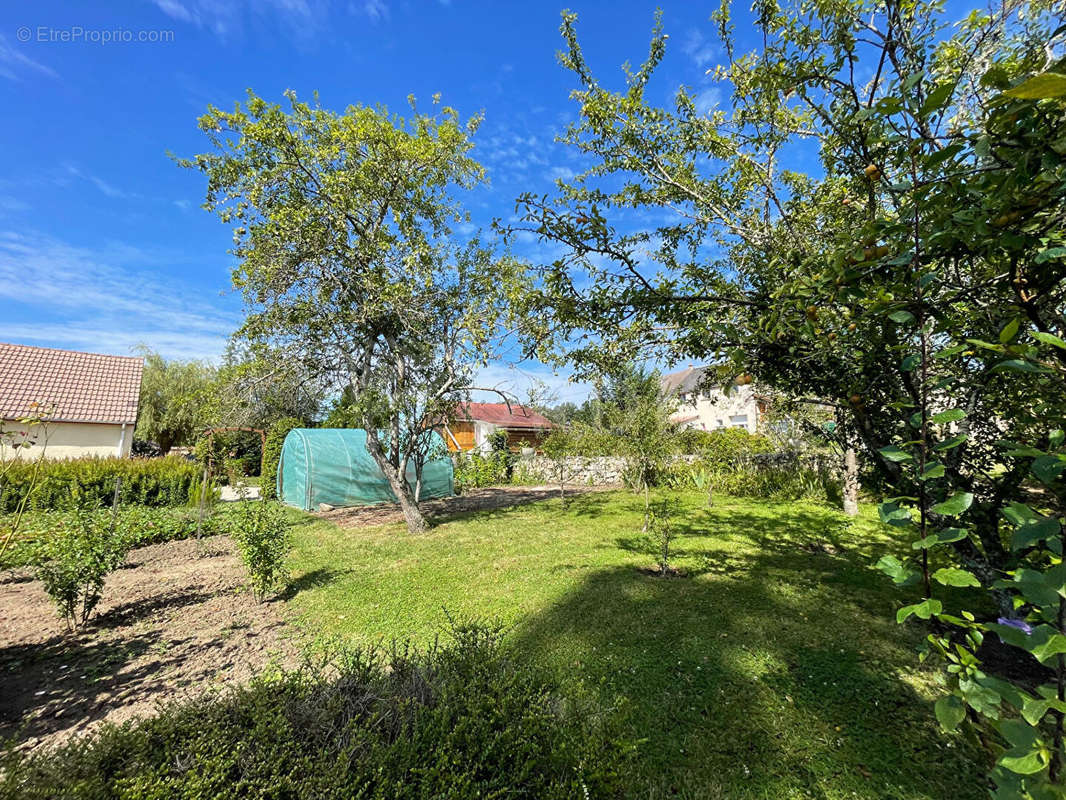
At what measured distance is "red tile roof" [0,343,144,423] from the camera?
49.0ft

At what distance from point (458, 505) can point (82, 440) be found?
45.5ft

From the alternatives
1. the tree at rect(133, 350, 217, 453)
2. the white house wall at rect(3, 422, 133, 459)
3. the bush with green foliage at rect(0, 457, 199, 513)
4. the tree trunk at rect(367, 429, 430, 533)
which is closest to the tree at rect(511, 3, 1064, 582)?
the tree trunk at rect(367, 429, 430, 533)

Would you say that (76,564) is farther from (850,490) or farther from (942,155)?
(850,490)

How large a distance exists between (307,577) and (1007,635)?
7.09 meters

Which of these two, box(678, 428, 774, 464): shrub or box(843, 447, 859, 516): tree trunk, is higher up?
box(678, 428, 774, 464): shrub

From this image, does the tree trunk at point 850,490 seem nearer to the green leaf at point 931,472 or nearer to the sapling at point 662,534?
the sapling at point 662,534

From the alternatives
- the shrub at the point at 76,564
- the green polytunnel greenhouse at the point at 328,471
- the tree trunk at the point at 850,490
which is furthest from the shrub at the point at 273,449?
the tree trunk at the point at 850,490

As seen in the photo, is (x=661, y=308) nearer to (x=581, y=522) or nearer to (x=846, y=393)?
(x=846, y=393)

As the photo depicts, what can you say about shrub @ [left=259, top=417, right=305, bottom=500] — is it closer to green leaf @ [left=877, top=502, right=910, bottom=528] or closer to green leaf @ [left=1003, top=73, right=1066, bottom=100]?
green leaf @ [left=877, top=502, right=910, bottom=528]

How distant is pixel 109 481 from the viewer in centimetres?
1155

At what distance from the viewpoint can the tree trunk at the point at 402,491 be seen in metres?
9.13

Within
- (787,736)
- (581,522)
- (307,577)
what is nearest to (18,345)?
(307,577)

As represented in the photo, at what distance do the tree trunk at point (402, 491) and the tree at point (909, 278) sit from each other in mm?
6543

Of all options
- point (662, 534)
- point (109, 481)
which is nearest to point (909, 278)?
point (662, 534)
